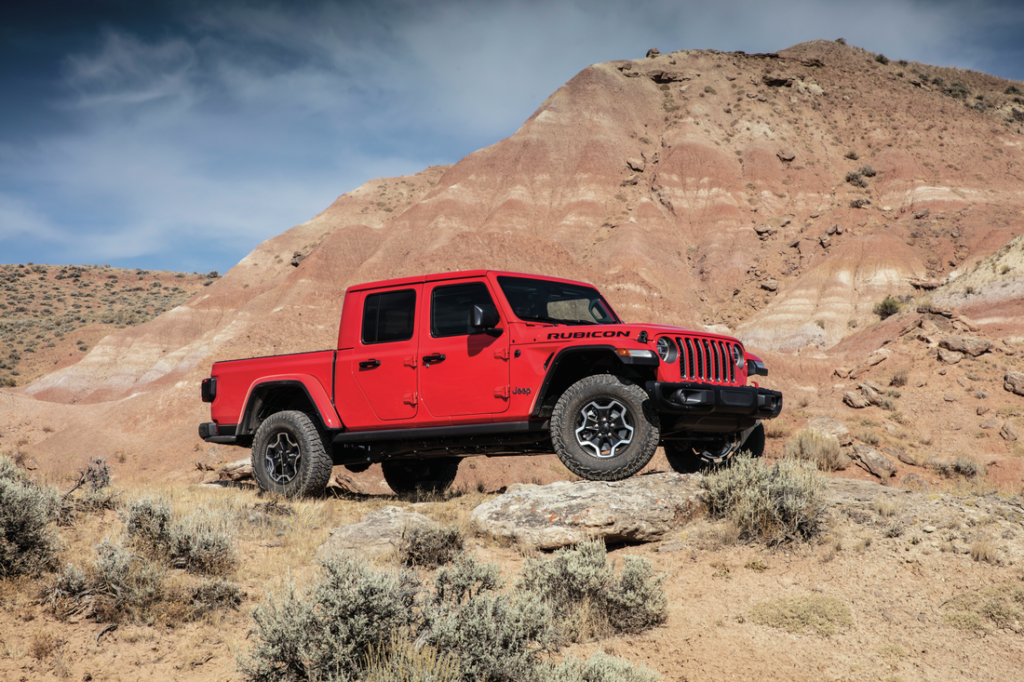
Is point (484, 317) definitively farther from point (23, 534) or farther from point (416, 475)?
point (416, 475)

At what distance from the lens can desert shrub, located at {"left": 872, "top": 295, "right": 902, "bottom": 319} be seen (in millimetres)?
35806

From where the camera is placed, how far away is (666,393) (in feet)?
20.4

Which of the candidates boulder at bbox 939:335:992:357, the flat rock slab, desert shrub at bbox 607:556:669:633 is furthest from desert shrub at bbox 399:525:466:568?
boulder at bbox 939:335:992:357

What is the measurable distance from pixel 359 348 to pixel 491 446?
197cm

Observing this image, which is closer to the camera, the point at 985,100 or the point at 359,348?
the point at 359,348

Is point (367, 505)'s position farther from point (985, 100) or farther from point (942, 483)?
point (985, 100)

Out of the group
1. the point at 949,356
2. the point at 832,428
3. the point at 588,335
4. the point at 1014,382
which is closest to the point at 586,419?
the point at 588,335

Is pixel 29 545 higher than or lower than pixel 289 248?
lower

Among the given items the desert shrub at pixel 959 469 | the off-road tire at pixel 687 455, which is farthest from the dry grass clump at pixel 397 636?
the desert shrub at pixel 959 469

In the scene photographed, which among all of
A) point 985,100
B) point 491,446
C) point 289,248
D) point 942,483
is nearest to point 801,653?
point 491,446

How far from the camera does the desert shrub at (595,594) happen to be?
4.96m

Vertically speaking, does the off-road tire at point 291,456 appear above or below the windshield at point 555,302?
below

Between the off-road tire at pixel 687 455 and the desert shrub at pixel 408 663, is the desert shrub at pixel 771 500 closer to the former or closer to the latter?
the off-road tire at pixel 687 455

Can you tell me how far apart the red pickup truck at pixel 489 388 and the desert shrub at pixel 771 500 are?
1.84ft
